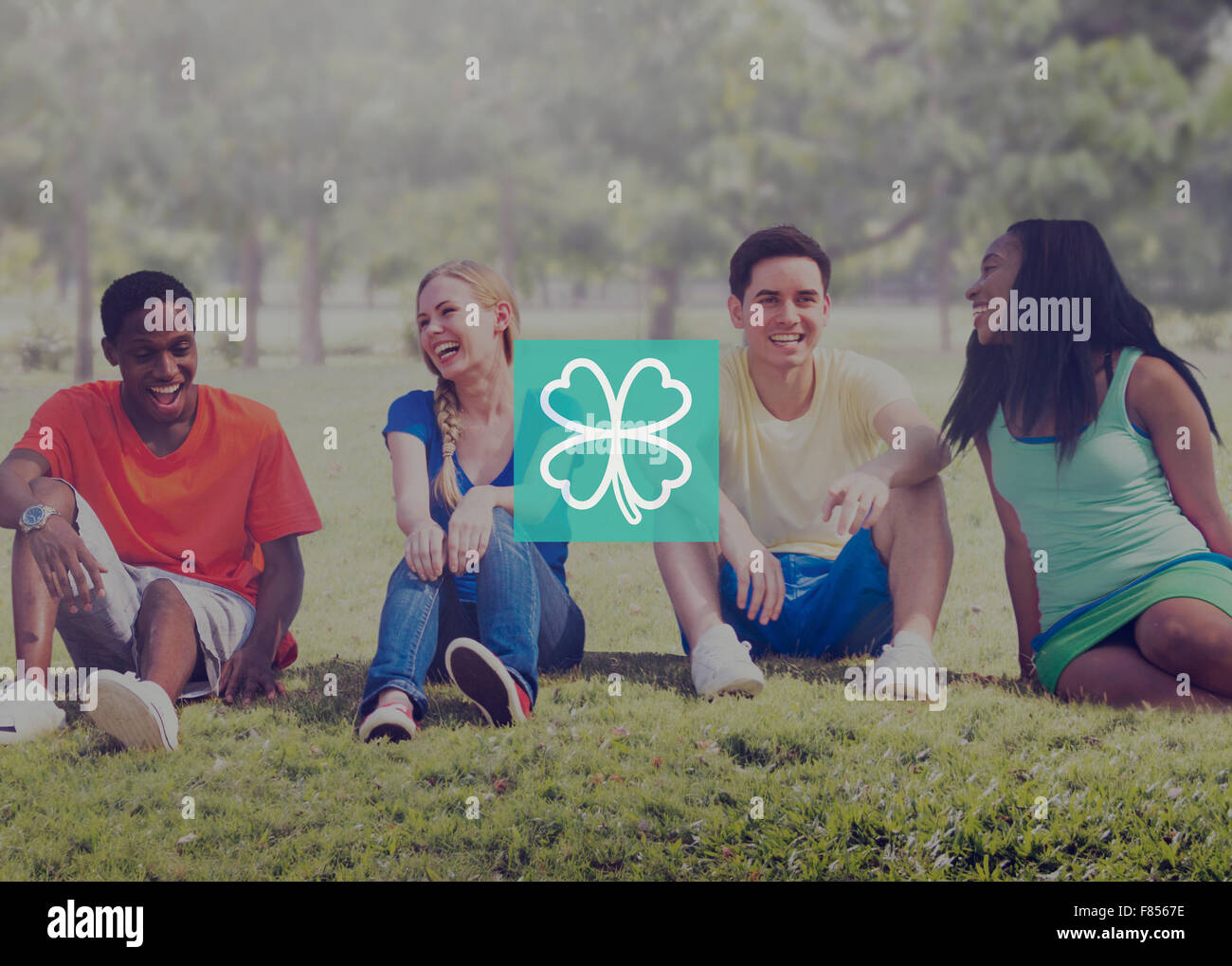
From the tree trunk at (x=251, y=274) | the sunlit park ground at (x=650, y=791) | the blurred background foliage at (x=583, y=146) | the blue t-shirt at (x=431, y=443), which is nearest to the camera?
the sunlit park ground at (x=650, y=791)

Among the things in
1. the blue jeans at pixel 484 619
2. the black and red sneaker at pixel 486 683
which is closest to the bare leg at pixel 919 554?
the blue jeans at pixel 484 619

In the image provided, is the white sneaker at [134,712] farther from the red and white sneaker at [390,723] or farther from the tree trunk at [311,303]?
the tree trunk at [311,303]

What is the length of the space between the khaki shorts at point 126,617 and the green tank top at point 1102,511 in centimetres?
292

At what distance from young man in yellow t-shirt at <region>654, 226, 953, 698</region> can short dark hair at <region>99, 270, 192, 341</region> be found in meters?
2.08

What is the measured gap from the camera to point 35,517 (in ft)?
13.0

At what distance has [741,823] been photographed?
3629 mm

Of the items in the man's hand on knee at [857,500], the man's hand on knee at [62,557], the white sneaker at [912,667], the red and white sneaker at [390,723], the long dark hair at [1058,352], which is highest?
the long dark hair at [1058,352]

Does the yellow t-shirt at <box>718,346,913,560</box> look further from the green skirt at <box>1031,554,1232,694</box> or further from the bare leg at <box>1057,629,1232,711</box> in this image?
A: the bare leg at <box>1057,629,1232,711</box>

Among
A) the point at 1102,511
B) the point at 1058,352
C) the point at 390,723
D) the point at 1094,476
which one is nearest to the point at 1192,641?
the point at 1102,511

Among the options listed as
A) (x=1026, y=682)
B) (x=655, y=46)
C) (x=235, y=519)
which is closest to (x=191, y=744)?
(x=235, y=519)

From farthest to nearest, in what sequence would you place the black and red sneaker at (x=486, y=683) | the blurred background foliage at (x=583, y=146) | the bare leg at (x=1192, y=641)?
1. the blurred background foliage at (x=583, y=146)
2. the bare leg at (x=1192, y=641)
3. the black and red sneaker at (x=486, y=683)

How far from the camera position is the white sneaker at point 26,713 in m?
3.94

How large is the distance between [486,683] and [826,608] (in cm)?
135

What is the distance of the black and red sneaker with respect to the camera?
3689mm
